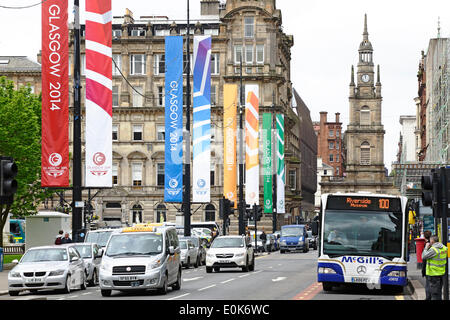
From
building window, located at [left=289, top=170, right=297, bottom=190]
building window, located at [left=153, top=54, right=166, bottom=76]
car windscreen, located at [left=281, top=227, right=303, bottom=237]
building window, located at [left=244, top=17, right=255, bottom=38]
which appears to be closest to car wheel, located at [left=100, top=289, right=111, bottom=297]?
car windscreen, located at [left=281, top=227, right=303, bottom=237]

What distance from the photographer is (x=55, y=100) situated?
33.8 m

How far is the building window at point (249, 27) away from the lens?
93.8 m

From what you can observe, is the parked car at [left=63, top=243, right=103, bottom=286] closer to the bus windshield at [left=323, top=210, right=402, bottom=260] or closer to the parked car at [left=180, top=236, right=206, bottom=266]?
the bus windshield at [left=323, top=210, right=402, bottom=260]

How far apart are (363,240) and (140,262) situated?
6178 millimetres

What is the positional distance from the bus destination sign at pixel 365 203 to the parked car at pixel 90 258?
8.95 meters

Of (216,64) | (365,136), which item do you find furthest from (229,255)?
(365,136)

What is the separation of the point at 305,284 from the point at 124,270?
25.1 feet

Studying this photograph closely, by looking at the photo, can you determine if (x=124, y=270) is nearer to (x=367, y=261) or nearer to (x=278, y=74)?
(x=367, y=261)

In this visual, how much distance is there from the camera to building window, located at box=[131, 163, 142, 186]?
9562 centimetres

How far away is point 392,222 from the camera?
1019 inches

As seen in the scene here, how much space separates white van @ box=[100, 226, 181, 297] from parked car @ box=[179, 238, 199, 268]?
15.5m

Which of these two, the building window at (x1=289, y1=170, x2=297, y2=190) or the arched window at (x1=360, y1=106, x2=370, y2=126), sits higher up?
the arched window at (x1=360, y1=106, x2=370, y2=126)

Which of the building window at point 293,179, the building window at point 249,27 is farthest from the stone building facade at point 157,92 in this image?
the building window at point 293,179

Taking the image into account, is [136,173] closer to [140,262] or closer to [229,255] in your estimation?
[229,255]
